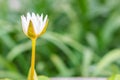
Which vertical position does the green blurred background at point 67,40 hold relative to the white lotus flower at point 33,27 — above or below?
above

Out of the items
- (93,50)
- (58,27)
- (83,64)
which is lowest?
(83,64)

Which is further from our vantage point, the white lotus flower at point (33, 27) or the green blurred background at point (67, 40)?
the green blurred background at point (67, 40)

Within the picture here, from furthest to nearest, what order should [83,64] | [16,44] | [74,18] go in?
[74,18], [16,44], [83,64]

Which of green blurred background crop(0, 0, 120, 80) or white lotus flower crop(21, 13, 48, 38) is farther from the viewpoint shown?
green blurred background crop(0, 0, 120, 80)

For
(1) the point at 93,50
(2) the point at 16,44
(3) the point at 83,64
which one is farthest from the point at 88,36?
(2) the point at 16,44

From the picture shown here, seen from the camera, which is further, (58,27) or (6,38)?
(58,27)

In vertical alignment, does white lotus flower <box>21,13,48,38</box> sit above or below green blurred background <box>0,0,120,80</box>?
below

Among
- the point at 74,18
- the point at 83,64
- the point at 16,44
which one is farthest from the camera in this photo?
the point at 74,18

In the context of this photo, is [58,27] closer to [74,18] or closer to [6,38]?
[74,18]
